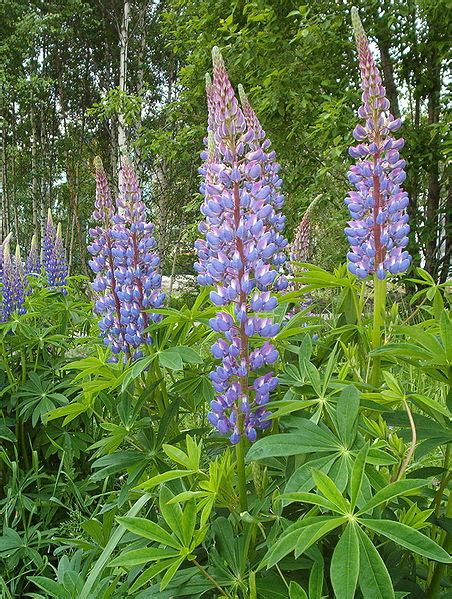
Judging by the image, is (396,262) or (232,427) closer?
(232,427)

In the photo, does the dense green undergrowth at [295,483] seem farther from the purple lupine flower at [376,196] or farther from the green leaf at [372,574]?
the purple lupine flower at [376,196]

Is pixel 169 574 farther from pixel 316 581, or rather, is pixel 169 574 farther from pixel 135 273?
pixel 135 273

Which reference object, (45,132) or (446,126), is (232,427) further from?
(45,132)

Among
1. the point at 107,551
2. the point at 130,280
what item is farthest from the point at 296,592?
the point at 130,280

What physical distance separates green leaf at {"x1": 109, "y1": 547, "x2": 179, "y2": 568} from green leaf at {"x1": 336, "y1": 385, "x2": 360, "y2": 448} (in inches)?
13.7

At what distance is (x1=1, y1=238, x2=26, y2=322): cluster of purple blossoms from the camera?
2844mm

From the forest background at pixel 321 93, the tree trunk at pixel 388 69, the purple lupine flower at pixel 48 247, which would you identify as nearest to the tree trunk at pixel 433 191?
the forest background at pixel 321 93

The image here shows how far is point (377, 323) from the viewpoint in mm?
1412

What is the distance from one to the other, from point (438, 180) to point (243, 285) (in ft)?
19.6

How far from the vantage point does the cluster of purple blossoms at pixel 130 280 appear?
66.6 inches

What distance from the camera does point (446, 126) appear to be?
5020mm

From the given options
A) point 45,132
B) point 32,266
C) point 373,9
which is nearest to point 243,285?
point 32,266

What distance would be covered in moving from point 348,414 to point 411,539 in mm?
214

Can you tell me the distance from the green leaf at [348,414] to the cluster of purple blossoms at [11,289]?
2.19m
